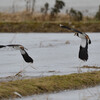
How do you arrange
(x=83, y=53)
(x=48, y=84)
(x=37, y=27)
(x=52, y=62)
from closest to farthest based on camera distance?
1. (x=48, y=84)
2. (x=83, y=53)
3. (x=52, y=62)
4. (x=37, y=27)

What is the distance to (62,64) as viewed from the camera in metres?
7.84

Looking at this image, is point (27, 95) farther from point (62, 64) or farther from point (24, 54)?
point (62, 64)

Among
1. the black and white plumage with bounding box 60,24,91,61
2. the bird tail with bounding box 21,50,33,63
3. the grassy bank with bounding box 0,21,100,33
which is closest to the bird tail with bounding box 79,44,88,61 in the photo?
the black and white plumage with bounding box 60,24,91,61

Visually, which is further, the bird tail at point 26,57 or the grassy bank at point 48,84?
the bird tail at point 26,57

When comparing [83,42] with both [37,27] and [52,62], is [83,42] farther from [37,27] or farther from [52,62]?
[37,27]

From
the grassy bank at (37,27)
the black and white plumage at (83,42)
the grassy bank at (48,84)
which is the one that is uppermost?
the black and white plumage at (83,42)

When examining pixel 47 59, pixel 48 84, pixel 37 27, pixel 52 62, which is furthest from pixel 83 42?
pixel 37 27

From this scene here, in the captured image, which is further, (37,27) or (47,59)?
(37,27)

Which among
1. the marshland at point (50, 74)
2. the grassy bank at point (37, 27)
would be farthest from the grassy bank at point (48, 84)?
the grassy bank at point (37, 27)

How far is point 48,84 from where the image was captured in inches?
208

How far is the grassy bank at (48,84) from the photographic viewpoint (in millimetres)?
4871

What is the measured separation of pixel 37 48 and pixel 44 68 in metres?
3.64

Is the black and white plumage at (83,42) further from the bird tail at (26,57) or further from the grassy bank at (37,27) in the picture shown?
the grassy bank at (37,27)

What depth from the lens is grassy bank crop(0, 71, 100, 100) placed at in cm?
487
